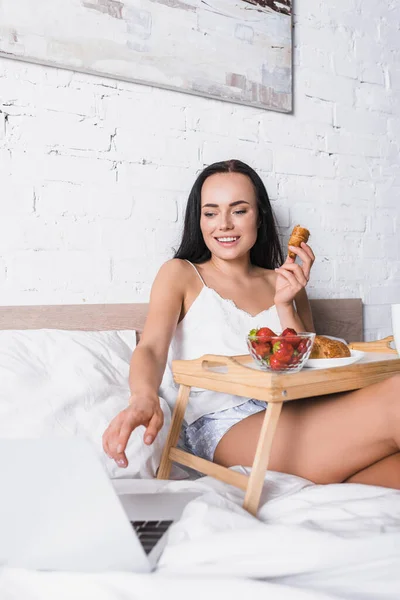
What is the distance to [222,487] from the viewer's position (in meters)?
0.92

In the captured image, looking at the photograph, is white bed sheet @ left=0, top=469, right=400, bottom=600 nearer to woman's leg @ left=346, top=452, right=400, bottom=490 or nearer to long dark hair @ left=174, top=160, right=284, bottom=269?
woman's leg @ left=346, top=452, right=400, bottom=490

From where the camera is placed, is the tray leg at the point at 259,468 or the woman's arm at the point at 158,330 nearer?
the tray leg at the point at 259,468

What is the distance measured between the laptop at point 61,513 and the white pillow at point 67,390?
0.37 metres

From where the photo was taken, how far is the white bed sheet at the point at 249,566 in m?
0.59

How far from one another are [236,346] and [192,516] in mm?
584

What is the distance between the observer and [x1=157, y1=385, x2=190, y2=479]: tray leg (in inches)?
43.0

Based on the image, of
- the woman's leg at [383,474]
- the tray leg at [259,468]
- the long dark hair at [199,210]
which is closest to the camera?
the tray leg at [259,468]

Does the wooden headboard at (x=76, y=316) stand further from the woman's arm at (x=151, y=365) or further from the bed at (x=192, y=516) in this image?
the woman's arm at (x=151, y=365)

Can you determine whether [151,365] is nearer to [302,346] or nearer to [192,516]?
[302,346]

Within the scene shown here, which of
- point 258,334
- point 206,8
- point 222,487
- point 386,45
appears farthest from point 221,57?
point 222,487

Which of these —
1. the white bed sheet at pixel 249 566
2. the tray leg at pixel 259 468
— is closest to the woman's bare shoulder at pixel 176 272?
the tray leg at pixel 259 468

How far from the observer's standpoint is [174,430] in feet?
3.62

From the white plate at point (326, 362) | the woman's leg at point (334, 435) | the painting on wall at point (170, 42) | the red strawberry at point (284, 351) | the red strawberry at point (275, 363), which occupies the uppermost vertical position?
the painting on wall at point (170, 42)

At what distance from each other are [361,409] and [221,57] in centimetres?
109
